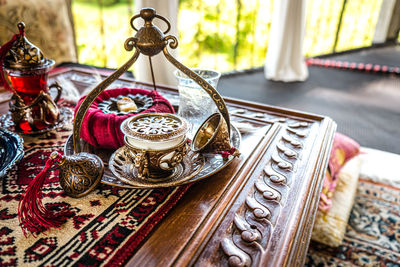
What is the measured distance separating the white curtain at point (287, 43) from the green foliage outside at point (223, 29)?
390 mm

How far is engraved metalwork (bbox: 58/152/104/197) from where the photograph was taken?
0.45 m

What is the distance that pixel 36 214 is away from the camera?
411 mm

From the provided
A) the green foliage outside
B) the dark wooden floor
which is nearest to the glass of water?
the green foliage outside

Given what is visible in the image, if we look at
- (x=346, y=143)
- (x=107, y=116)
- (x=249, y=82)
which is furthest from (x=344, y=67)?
(x=107, y=116)

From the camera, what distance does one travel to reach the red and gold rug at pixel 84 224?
0.36 m

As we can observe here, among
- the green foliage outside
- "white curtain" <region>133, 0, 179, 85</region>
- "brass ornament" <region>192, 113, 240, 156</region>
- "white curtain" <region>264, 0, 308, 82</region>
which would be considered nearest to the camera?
"brass ornament" <region>192, 113, 240, 156</region>

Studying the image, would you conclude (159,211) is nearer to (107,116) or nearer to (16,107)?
(107,116)

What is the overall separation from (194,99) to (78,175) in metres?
0.29

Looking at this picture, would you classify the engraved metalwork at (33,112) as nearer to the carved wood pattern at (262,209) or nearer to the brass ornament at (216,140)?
the brass ornament at (216,140)

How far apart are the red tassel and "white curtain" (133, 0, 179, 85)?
4.47 ft

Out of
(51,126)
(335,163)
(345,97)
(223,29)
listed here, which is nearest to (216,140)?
(51,126)

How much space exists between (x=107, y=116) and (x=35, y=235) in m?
0.22

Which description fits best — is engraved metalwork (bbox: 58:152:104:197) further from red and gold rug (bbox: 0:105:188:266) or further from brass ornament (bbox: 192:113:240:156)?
brass ornament (bbox: 192:113:240:156)

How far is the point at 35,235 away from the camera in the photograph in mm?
394
